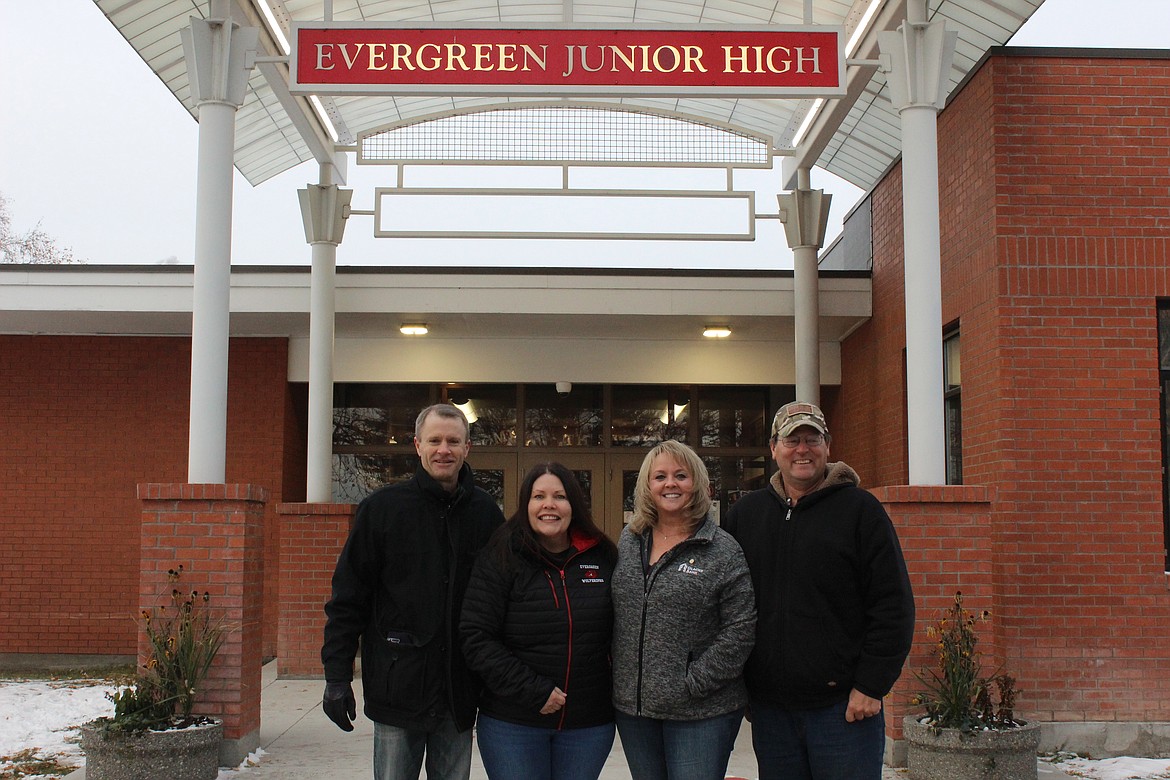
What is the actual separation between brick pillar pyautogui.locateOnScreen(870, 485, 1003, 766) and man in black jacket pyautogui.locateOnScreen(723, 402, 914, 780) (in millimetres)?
3066

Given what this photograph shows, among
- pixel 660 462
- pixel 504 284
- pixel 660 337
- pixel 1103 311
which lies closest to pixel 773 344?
pixel 660 337

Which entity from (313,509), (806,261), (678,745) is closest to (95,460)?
(313,509)

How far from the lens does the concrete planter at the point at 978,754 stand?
628 cm

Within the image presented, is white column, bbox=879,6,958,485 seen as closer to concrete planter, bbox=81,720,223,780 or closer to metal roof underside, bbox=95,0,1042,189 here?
metal roof underside, bbox=95,0,1042,189

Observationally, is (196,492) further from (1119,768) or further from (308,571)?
(1119,768)

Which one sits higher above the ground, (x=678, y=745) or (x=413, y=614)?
(x=413, y=614)

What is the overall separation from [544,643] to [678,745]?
55cm

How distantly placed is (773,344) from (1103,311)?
5.17 meters

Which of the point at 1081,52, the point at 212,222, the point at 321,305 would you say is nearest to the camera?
the point at 212,222

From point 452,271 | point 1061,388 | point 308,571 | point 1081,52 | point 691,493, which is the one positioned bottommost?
point 308,571

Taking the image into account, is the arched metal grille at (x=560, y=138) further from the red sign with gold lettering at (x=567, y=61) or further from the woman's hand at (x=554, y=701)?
the woman's hand at (x=554, y=701)

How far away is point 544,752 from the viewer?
4020 millimetres

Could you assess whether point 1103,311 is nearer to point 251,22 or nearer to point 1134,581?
point 1134,581

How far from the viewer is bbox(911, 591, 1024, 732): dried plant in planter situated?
253 inches
